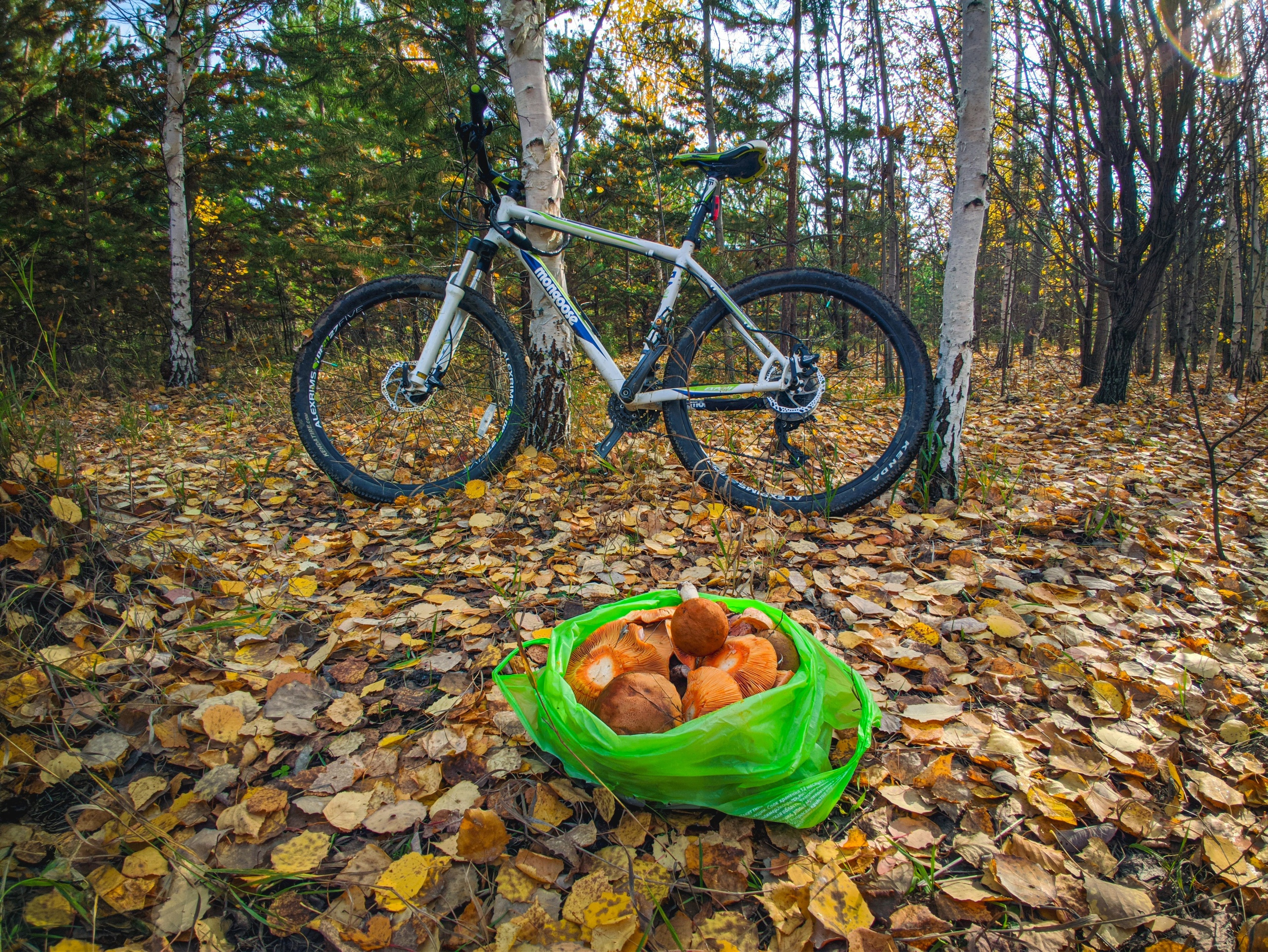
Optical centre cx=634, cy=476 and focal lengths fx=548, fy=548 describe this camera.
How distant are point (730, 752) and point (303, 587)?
4.99 ft

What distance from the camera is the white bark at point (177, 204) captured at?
6215 mm

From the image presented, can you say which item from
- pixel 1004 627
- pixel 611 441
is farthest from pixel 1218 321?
pixel 611 441

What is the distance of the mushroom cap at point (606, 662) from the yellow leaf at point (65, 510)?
5.08ft

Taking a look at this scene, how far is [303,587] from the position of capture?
71.8 inches

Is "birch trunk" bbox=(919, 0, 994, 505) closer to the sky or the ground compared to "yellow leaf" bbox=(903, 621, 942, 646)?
closer to the sky

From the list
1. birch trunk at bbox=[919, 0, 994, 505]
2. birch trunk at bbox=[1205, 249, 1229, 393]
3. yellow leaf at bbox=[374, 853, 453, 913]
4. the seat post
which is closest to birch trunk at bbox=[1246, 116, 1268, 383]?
birch trunk at bbox=[1205, 249, 1229, 393]

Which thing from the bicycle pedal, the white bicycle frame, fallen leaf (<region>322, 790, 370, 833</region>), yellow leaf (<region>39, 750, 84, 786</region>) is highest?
the white bicycle frame

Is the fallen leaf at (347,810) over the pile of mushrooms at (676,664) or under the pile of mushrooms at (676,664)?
under

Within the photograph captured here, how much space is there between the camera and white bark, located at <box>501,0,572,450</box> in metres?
2.74

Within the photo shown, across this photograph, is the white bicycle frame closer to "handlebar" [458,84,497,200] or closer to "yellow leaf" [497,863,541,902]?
"handlebar" [458,84,497,200]

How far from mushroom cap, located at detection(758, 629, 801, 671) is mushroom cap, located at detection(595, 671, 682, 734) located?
0.29m

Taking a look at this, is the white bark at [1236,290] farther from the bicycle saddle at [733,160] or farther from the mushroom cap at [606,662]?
the mushroom cap at [606,662]

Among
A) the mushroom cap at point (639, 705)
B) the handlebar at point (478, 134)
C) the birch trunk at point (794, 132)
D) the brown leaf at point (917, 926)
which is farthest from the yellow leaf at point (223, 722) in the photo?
the birch trunk at point (794, 132)

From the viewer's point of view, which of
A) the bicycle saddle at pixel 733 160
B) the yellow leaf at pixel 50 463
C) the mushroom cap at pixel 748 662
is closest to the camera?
the mushroom cap at pixel 748 662
